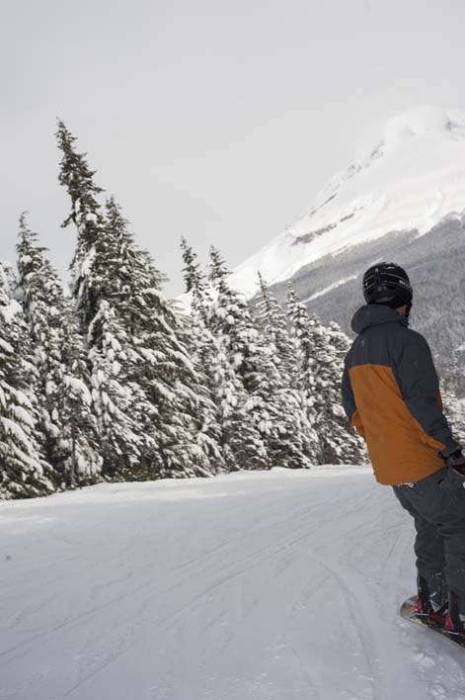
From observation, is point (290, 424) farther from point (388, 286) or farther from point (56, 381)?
point (388, 286)

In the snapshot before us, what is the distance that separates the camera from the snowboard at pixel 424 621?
158 inches

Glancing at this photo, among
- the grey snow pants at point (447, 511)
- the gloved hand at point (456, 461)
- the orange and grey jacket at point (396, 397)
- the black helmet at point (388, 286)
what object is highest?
the black helmet at point (388, 286)

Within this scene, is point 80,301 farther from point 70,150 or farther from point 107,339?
point 70,150

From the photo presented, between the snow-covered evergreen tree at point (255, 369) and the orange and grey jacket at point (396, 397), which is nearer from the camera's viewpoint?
the orange and grey jacket at point (396, 397)

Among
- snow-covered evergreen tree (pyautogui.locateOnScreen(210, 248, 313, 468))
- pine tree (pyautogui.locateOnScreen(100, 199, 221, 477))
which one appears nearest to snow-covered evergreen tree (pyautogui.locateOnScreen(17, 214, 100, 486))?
pine tree (pyautogui.locateOnScreen(100, 199, 221, 477))

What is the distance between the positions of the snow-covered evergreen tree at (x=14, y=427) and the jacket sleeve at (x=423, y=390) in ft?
62.3

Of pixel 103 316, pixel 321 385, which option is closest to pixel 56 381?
pixel 103 316

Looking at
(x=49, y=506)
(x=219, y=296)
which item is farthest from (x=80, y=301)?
(x=49, y=506)

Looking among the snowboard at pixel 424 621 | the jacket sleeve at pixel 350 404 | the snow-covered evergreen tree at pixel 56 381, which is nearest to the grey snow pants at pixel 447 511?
the snowboard at pixel 424 621

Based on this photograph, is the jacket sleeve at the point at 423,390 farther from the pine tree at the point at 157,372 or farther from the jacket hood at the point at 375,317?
the pine tree at the point at 157,372

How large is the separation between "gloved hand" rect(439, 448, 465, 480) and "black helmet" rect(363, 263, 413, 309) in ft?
3.64

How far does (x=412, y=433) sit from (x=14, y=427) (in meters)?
19.1

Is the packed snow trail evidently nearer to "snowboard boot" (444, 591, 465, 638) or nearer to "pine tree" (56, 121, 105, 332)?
"snowboard boot" (444, 591, 465, 638)

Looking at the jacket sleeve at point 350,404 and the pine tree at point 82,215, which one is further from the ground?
the pine tree at point 82,215
